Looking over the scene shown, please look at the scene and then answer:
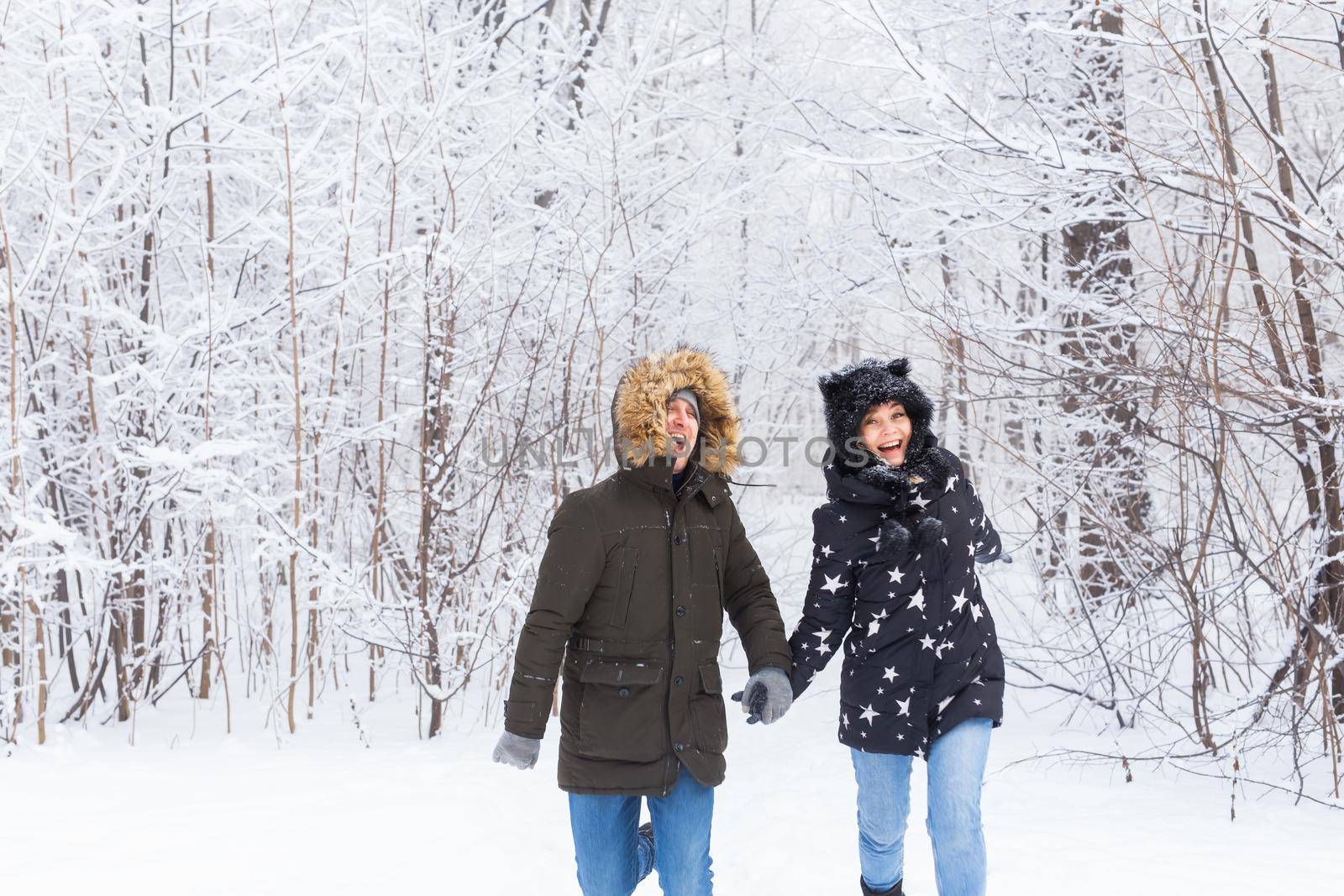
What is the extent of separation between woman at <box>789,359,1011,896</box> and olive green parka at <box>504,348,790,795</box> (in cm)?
30

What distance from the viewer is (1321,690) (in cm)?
356

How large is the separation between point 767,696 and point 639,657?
14.3 inches

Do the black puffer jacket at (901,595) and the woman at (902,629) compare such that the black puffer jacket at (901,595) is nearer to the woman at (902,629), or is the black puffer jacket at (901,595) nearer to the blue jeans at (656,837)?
the woman at (902,629)

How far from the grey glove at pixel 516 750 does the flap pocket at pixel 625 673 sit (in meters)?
0.19

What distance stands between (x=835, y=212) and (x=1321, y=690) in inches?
217

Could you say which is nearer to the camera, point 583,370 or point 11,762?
point 11,762

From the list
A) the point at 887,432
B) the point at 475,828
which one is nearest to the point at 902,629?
the point at 887,432

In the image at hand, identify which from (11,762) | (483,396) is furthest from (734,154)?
(11,762)

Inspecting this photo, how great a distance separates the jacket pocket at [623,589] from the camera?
234 centimetres

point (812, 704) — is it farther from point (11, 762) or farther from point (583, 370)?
point (11, 762)

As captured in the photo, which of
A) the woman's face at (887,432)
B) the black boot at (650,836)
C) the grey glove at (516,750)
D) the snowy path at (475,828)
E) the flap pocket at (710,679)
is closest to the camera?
the grey glove at (516,750)

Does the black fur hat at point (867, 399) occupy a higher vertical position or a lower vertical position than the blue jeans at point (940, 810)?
higher

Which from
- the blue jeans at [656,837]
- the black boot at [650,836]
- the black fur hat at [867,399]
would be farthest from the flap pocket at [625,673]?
the black fur hat at [867,399]

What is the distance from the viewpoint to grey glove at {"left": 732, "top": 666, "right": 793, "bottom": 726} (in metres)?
2.46
